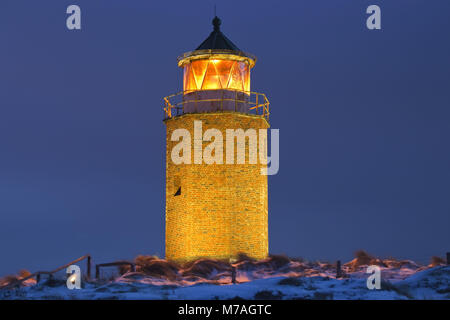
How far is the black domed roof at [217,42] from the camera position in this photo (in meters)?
34.4

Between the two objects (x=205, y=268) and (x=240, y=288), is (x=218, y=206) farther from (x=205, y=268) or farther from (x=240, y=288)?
(x=240, y=288)

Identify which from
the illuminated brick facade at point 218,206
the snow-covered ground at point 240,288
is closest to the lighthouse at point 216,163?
the illuminated brick facade at point 218,206

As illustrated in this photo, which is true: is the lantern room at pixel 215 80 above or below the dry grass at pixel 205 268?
above

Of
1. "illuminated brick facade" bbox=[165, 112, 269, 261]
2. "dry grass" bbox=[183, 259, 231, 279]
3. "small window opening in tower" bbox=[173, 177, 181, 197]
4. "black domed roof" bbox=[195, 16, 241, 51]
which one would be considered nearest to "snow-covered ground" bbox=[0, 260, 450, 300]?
"dry grass" bbox=[183, 259, 231, 279]

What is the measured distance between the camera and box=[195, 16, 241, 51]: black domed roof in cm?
3438

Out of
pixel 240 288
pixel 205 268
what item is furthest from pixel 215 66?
pixel 240 288

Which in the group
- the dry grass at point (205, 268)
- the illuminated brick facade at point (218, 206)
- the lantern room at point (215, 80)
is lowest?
the dry grass at point (205, 268)

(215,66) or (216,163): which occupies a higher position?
(215,66)

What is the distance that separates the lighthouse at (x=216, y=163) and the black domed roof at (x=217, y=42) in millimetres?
54

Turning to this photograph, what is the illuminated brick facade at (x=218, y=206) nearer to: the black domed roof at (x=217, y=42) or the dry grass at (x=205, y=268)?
the dry grass at (x=205, y=268)

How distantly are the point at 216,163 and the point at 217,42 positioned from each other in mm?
5556

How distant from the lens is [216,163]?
3288 centimetres
